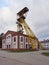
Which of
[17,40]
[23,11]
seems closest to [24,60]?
[23,11]

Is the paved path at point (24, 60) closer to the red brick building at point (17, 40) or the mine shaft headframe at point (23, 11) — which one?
the mine shaft headframe at point (23, 11)

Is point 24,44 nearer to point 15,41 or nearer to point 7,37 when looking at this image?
point 15,41

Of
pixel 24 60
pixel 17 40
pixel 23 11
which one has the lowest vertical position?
pixel 24 60

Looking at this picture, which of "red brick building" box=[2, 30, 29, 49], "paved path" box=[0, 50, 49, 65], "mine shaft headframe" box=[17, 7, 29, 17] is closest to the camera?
"paved path" box=[0, 50, 49, 65]

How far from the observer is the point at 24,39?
249 ft

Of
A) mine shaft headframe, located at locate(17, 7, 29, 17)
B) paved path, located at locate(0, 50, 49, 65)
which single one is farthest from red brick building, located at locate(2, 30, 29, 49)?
paved path, located at locate(0, 50, 49, 65)

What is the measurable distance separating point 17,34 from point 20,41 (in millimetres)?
2995

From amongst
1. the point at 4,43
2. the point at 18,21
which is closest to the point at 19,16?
the point at 18,21

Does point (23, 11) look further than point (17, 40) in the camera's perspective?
No

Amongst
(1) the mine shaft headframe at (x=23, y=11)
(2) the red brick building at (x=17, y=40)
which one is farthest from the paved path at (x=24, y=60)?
(2) the red brick building at (x=17, y=40)

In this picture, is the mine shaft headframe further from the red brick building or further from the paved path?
the paved path

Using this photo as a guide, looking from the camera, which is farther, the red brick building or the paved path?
the red brick building

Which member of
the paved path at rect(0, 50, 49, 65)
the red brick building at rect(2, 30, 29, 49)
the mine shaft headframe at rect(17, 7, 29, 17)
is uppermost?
the mine shaft headframe at rect(17, 7, 29, 17)

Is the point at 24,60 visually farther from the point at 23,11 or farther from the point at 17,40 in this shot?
the point at 17,40
